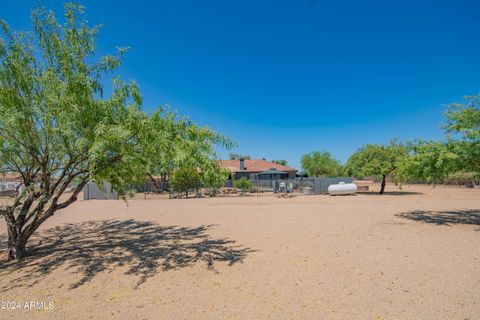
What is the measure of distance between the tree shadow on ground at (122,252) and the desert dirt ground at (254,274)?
1.3 inches

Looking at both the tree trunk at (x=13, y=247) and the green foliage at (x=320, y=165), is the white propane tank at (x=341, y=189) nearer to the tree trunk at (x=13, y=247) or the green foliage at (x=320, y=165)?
the tree trunk at (x=13, y=247)

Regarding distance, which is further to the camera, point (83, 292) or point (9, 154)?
point (9, 154)

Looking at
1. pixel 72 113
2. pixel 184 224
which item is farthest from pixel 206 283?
pixel 184 224

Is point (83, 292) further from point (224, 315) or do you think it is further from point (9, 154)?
point (9, 154)

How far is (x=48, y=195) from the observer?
249 inches

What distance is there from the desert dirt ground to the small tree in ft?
59.0

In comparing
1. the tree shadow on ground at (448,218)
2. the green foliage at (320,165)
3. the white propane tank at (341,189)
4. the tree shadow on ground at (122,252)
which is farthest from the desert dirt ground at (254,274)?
the green foliage at (320,165)

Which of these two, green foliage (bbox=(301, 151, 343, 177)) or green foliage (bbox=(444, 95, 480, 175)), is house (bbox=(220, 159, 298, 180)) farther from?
green foliage (bbox=(444, 95, 480, 175))

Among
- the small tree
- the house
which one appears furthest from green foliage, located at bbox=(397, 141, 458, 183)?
the house

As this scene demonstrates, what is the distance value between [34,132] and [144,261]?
12.4ft

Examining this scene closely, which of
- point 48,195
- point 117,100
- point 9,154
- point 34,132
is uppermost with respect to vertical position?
point 117,100

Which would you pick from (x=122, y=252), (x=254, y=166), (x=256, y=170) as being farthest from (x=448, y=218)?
(x=254, y=166)

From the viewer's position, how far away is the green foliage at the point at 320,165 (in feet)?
210

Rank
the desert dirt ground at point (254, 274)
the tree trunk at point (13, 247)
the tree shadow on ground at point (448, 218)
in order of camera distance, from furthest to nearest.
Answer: the tree shadow on ground at point (448, 218)
the tree trunk at point (13, 247)
the desert dirt ground at point (254, 274)
